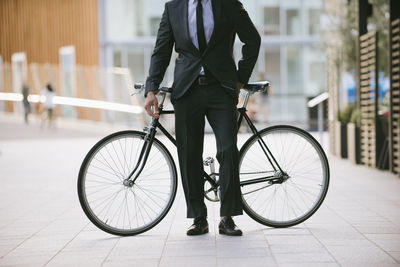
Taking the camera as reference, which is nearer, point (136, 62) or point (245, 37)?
point (245, 37)

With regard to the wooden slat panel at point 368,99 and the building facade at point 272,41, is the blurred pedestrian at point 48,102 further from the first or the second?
the wooden slat panel at point 368,99

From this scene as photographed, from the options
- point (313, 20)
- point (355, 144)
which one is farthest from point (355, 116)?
point (313, 20)

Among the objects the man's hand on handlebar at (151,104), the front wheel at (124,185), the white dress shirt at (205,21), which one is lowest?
the front wheel at (124,185)

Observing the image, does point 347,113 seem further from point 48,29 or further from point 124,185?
point 48,29

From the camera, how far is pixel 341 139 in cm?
1040

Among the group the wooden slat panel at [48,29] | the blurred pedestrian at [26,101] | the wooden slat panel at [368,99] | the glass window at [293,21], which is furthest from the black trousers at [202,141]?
the wooden slat panel at [48,29]

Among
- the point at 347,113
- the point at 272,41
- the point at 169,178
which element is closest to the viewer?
the point at 169,178

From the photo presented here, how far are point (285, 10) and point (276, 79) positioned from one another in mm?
2734

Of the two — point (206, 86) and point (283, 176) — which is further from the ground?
point (206, 86)

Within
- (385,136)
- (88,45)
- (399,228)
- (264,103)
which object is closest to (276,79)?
(264,103)

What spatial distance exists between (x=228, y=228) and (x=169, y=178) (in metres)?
0.52

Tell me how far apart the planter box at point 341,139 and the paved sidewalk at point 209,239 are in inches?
129

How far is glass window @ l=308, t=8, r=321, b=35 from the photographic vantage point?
26.4m

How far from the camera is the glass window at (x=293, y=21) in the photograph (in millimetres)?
26594
